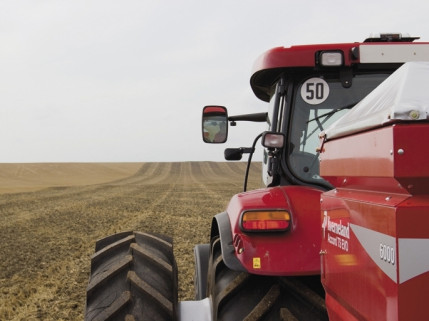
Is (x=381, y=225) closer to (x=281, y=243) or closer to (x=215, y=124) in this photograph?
(x=281, y=243)

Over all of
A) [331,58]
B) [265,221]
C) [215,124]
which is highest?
[331,58]

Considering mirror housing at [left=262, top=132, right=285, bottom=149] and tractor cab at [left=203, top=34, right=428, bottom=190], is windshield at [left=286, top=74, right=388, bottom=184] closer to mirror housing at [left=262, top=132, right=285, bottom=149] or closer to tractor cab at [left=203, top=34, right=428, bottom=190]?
tractor cab at [left=203, top=34, right=428, bottom=190]

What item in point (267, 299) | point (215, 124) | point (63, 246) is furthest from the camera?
point (63, 246)

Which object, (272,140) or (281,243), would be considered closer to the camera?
(281,243)

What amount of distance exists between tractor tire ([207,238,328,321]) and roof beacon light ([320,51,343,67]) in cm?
106

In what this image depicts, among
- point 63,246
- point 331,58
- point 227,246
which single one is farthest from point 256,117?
point 63,246

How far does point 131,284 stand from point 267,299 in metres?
0.63

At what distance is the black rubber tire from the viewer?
2.33 meters

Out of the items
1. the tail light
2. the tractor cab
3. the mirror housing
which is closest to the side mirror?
the tractor cab

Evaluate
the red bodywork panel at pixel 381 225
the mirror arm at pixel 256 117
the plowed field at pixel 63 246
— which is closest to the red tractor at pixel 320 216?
the red bodywork panel at pixel 381 225

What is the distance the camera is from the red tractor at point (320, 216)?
123 centimetres

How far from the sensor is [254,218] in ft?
7.41

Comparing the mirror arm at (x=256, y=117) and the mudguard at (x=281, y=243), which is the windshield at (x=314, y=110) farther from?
the mirror arm at (x=256, y=117)

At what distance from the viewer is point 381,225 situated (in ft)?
4.25
